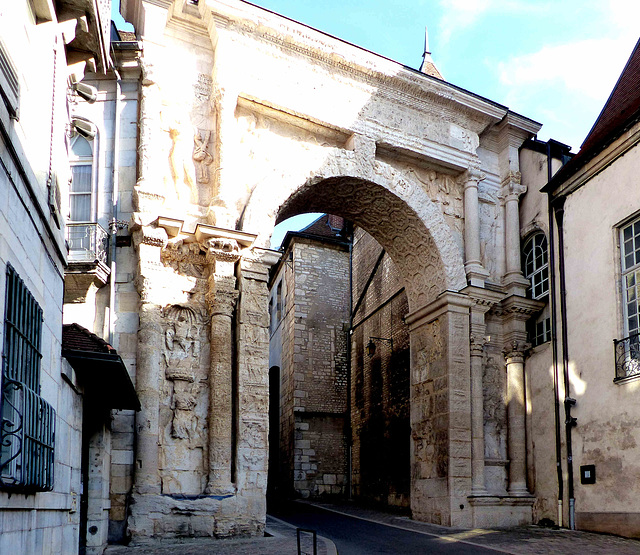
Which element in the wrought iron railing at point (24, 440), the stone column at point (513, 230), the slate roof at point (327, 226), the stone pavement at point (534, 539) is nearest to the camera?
the wrought iron railing at point (24, 440)

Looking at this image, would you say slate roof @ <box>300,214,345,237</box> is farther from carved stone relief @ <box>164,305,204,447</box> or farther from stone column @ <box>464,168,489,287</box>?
carved stone relief @ <box>164,305,204,447</box>

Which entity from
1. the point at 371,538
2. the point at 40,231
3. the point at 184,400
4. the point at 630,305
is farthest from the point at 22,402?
the point at 630,305

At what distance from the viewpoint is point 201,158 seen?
11883 mm

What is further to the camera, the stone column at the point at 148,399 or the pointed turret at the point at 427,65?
the pointed turret at the point at 427,65

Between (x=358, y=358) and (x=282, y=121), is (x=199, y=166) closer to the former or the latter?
(x=282, y=121)

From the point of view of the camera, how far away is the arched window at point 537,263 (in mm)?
13555

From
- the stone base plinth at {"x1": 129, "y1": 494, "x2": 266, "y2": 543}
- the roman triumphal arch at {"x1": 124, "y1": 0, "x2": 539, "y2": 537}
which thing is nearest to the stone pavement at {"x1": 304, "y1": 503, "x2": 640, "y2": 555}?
the roman triumphal arch at {"x1": 124, "y1": 0, "x2": 539, "y2": 537}

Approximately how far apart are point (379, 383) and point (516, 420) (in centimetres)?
659

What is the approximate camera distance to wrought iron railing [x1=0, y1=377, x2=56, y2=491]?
14.2ft

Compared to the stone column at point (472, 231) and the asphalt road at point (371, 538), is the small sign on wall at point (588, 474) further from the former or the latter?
the stone column at point (472, 231)

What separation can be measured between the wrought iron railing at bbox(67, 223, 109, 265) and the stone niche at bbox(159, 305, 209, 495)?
1249 mm

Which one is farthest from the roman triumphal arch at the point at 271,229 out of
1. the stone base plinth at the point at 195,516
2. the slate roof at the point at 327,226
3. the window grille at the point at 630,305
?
the slate roof at the point at 327,226

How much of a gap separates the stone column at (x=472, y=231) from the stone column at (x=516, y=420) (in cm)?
134

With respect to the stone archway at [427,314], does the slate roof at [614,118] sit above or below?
above
